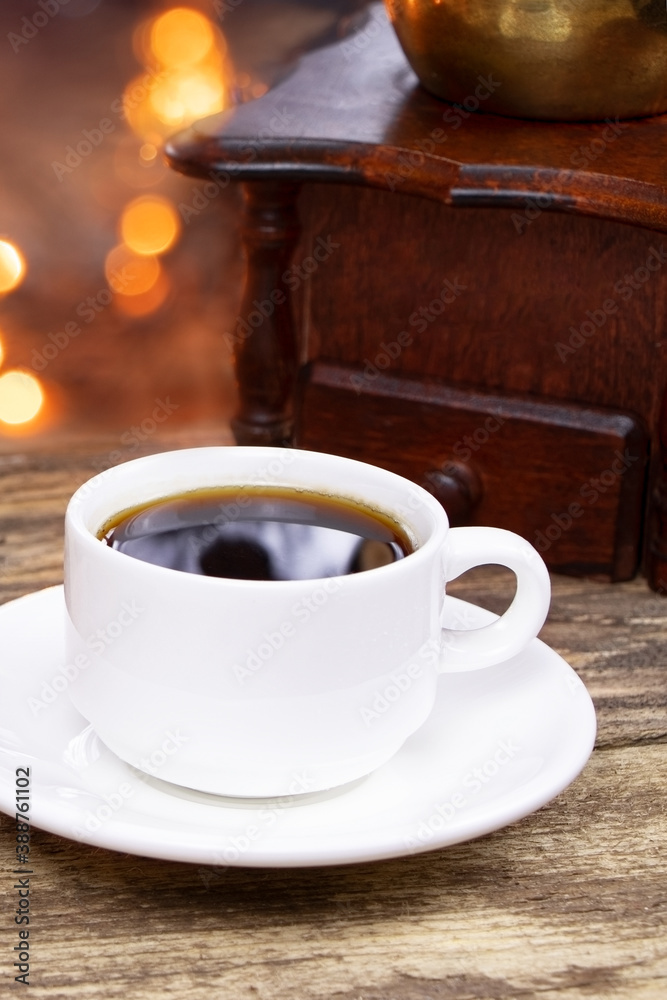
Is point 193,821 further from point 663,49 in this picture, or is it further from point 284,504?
point 663,49

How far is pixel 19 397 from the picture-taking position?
4.83 ft

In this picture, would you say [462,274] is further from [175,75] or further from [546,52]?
[175,75]

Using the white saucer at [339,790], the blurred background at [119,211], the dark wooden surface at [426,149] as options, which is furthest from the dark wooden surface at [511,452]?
the blurred background at [119,211]

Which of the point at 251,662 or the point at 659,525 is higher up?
the point at 251,662

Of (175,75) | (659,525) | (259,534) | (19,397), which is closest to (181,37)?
(175,75)

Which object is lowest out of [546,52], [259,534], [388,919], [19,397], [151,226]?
[19,397]

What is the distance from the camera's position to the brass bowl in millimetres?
781

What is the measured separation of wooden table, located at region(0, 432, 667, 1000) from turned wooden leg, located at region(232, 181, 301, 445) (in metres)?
0.40

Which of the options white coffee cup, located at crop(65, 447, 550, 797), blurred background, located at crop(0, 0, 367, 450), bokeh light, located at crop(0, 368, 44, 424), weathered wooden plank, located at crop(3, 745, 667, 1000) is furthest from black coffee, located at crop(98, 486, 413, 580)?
bokeh light, located at crop(0, 368, 44, 424)

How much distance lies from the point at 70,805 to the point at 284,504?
18cm

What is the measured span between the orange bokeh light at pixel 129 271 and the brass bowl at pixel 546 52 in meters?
0.70

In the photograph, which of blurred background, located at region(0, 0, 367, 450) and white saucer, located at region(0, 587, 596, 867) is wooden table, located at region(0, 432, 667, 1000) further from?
blurred background, located at region(0, 0, 367, 450)

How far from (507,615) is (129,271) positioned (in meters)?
1.05

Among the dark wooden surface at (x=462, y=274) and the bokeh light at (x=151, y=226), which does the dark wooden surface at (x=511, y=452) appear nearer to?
the dark wooden surface at (x=462, y=274)
